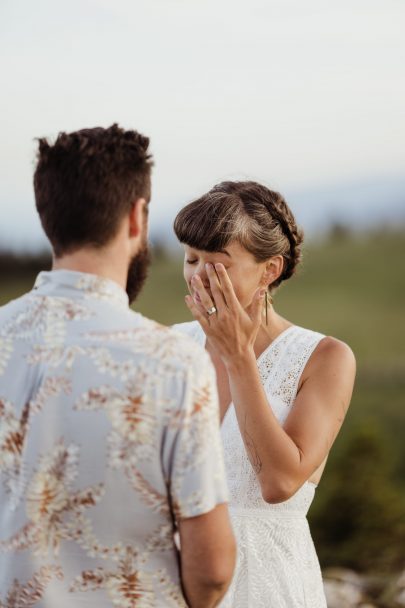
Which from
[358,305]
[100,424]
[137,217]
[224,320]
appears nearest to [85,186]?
[137,217]

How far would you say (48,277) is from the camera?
67.9 inches

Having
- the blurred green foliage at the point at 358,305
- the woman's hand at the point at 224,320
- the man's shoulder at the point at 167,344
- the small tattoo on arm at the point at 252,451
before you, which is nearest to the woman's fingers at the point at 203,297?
the woman's hand at the point at 224,320

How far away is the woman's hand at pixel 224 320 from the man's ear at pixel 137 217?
2.47 feet

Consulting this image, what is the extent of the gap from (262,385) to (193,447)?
3.22 feet

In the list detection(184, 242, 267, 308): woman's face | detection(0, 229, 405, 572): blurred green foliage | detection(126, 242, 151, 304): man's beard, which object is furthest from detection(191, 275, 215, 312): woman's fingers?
detection(0, 229, 405, 572): blurred green foliage

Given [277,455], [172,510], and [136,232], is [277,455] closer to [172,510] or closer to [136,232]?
[172,510]

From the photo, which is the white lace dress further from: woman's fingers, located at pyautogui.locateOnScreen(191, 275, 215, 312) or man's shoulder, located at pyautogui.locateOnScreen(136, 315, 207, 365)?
man's shoulder, located at pyautogui.locateOnScreen(136, 315, 207, 365)

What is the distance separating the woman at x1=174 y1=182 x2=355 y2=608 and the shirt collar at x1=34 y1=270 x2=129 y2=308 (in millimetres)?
766

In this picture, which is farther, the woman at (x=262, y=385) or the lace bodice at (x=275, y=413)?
the lace bodice at (x=275, y=413)

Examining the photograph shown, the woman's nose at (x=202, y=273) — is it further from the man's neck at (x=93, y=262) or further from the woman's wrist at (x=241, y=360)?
the man's neck at (x=93, y=262)

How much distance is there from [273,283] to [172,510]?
4.91 ft

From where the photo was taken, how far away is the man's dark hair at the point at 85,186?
1.67m

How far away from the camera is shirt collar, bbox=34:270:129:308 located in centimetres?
169

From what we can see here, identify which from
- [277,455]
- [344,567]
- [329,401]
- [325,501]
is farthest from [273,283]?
[325,501]
